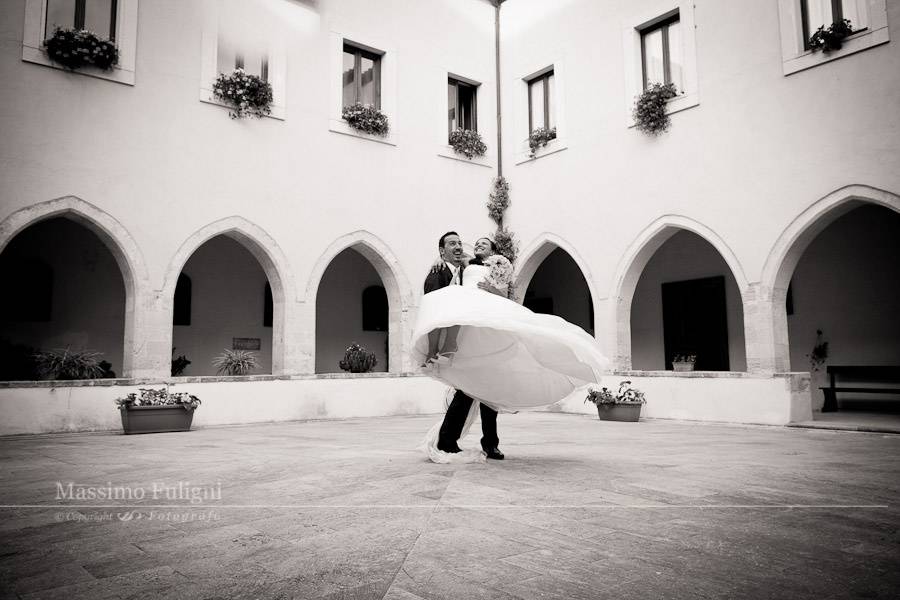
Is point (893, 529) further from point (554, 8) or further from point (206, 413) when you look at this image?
point (554, 8)

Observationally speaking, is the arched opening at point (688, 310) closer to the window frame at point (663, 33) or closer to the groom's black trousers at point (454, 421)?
the window frame at point (663, 33)

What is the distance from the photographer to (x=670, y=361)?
43.7 ft

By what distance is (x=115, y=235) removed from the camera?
350 inches

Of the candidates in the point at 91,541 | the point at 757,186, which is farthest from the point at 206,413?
the point at 757,186

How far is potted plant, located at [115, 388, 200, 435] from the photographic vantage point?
26.2ft

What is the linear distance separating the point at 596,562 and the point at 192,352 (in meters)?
11.2

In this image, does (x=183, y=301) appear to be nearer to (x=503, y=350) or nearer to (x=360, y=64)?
(x=360, y=64)

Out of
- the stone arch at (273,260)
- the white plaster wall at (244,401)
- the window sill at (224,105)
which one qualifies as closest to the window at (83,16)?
the window sill at (224,105)

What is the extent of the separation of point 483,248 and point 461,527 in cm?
228

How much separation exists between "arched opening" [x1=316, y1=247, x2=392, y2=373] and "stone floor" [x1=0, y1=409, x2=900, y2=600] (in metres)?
8.12

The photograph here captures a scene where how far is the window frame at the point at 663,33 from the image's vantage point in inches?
425

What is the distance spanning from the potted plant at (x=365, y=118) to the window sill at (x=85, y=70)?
3.50 meters

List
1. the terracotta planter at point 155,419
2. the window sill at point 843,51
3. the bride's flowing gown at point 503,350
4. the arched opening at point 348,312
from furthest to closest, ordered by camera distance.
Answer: the arched opening at point 348,312 → the window sill at point 843,51 → the terracotta planter at point 155,419 → the bride's flowing gown at point 503,350

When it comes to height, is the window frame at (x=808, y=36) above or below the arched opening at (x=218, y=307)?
above
